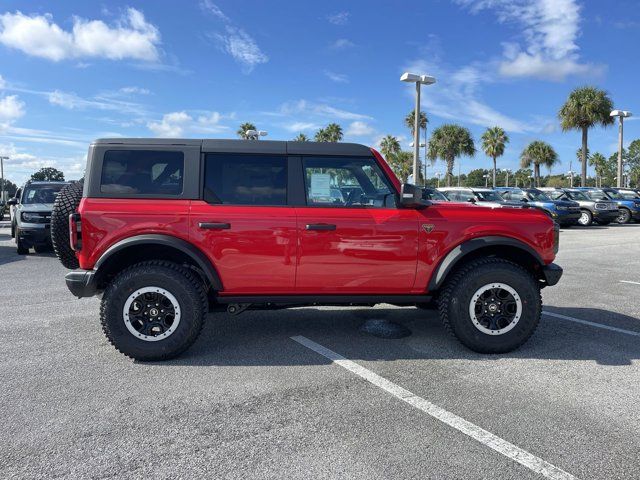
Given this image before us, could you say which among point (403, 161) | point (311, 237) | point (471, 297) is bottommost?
point (471, 297)

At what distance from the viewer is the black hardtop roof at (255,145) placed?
4090mm

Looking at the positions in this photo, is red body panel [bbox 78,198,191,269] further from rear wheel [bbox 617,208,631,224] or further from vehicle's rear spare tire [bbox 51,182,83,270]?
rear wheel [bbox 617,208,631,224]

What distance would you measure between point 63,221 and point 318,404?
2.92 metres

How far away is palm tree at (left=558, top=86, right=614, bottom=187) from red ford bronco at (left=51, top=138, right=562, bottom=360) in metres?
34.3

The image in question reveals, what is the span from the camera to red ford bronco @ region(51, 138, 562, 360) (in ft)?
13.0

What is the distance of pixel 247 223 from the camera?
3979 mm

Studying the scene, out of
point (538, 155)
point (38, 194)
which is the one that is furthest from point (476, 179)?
point (38, 194)

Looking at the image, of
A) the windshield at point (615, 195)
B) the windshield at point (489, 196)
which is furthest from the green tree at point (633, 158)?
the windshield at point (489, 196)

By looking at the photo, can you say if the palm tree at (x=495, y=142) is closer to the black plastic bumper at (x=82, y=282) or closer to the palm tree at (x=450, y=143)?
the palm tree at (x=450, y=143)

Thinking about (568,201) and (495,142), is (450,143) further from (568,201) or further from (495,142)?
(568,201)

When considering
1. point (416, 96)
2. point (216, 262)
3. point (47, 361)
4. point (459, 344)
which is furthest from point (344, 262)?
point (416, 96)

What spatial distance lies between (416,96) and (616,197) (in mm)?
12857

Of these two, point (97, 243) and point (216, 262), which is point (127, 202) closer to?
point (97, 243)

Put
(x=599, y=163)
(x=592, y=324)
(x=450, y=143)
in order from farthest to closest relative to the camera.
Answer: (x=599, y=163), (x=450, y=143), (x=592, y=324)
